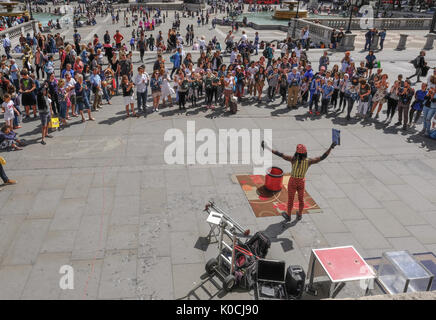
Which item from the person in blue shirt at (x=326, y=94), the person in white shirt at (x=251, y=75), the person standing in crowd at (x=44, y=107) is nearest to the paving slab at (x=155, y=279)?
the person standing in crowd at (x=44, y=107)

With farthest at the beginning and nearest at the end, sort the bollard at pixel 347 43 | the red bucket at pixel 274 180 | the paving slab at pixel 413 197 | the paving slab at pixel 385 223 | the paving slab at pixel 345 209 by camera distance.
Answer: the bollard at pixel 347 43 → the red bucket at pixel 274 180 → the paving slab at pixel 413 197 → the paving slab at pixel 345 209 → the paving slab at pixel 385 223

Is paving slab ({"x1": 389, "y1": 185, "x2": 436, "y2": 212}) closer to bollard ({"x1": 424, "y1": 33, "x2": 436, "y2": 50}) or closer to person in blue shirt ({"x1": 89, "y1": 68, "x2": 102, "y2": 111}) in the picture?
person in blue shirt ({"x1": 89, "y1": 68, "x2": 102, "y2": 111})

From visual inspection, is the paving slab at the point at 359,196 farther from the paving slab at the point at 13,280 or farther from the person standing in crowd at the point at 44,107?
the person standing in crowd at the point at 44,107

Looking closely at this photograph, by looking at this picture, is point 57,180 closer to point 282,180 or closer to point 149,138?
point 149,138

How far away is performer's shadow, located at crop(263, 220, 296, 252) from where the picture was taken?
7.94 metres

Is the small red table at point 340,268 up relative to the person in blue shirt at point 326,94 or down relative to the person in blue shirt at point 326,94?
down

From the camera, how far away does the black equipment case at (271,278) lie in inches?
250

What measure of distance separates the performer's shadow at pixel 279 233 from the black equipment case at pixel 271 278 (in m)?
1.42

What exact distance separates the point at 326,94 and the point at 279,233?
8603mm

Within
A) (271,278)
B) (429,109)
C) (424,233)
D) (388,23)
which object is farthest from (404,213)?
(388,23)

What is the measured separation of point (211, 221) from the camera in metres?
6.97

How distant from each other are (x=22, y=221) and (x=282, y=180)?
6.84 metres

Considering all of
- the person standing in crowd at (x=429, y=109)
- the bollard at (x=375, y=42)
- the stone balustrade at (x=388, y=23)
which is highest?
the stone balustrade at (x=388, y=23)
